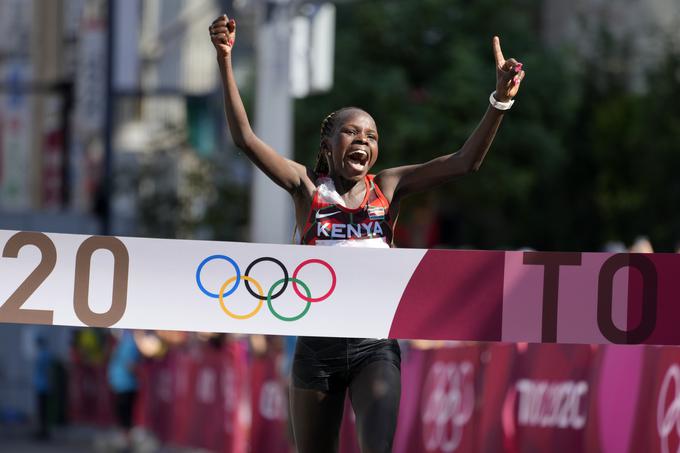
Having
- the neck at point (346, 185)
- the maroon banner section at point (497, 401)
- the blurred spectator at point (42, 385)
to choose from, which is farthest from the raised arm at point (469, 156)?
the blurred spectator at point (42, 385)

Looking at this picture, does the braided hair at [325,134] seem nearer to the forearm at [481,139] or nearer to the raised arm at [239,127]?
the raised arm at [239,127]

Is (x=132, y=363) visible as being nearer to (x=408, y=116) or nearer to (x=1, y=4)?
(x=408, y=116)

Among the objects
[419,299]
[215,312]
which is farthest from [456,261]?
[215,312]

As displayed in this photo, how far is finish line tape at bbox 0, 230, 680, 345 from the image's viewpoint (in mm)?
6664

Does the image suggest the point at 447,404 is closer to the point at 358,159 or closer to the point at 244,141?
the point at 358,159

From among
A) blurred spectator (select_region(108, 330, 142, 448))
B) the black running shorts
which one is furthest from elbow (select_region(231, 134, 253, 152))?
blurred spectator (select_region(108, 330, 142, 448))

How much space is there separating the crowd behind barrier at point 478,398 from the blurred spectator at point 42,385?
3277 mm

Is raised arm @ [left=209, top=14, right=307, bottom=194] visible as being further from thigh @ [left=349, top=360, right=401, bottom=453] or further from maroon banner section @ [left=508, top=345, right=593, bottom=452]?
maroon banner section @ [left=508, top=345, right=593, bottom=452]

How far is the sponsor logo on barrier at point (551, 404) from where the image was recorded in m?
10.1

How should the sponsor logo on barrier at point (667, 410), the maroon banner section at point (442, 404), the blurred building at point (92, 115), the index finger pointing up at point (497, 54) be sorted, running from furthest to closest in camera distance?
the blurred building at point (92, 115) → the maroon banner section at point (442, 404) → the sponsor logo on barrier at point (667, 410) → the index finger pointing up at point (497, 54)

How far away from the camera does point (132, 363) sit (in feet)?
64.1

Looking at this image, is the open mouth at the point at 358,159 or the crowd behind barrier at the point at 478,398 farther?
the crowd behind barrier at the point at 478,398

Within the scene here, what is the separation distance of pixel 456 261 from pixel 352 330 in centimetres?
52

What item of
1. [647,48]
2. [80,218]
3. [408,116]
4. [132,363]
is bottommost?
[132,363]
